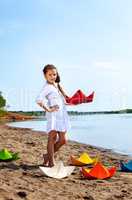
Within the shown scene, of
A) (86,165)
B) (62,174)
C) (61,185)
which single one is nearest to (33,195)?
(61,185)

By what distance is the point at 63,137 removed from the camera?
7.39m

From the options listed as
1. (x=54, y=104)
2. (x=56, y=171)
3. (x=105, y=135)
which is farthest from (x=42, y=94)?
(x=105, y=135)

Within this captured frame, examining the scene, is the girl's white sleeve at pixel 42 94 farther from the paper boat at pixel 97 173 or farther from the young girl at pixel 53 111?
the paper boat at pixel 97 173

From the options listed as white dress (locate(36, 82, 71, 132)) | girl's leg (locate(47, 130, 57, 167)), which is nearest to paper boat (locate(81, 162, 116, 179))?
girl's leg (locate(47, 130, 57, 167))

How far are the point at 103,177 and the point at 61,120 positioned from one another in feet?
4.00

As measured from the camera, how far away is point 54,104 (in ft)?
24.1

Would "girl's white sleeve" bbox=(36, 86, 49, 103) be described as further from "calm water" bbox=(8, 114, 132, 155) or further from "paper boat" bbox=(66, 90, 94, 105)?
"calm water" bbox=(8, 114, 132, 155)

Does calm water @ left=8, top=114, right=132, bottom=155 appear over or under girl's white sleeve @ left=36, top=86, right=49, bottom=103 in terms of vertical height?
under

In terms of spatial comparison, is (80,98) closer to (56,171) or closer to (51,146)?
(51,146)

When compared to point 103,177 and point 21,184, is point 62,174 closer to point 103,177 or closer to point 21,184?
point 103,177

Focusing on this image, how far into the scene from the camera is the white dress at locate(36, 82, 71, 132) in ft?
23.8

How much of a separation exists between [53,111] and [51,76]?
Result: 637 millimetres

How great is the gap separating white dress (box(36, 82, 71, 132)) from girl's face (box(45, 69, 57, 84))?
0.27 ft

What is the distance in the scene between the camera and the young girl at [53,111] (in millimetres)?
7242
